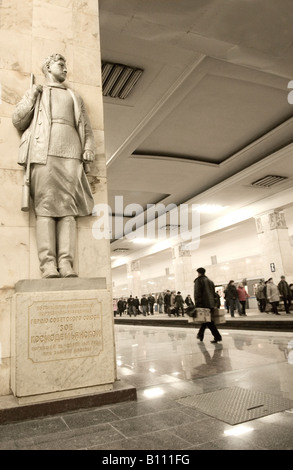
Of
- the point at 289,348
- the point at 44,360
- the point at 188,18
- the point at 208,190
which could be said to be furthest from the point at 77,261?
the point at 208,190

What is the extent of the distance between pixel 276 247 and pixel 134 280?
46.0 feet

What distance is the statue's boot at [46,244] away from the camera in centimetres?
308

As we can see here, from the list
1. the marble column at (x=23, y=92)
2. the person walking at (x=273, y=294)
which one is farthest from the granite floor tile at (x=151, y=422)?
the person walking at (x=273, y=294)

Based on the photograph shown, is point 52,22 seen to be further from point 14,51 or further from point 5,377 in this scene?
point 5,377

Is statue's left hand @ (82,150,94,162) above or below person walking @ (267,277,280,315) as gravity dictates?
above

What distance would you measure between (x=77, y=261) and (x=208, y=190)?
35.9 feet

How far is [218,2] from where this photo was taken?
16.1 ft

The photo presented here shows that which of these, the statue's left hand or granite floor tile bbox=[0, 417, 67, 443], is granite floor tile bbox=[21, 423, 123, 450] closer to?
granite floor tile bbox=[0, 417, 67, 443]

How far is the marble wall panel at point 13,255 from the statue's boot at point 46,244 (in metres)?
0.18

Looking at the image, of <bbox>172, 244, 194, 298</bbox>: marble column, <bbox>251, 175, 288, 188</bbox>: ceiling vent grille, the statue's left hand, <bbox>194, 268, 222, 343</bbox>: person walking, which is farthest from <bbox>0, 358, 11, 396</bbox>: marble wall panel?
<bbox>172, 244, 194, 298</bbox>: marble column

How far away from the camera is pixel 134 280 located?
1033 inches

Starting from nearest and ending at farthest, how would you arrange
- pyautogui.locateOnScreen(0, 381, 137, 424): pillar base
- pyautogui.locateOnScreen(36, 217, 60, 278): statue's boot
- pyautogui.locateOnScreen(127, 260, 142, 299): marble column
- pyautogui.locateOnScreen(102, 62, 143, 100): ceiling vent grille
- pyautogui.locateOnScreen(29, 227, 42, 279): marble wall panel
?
pyautogui.locateOnScreen(0, 381, 137, 424): pillar base → pyautogui.locateOnScreen(36, 217, 60, 278): statue's boot → pyautogui.locateOnScreen(29, 227, 42, 279): marble wall panel → pyautogui.locateOnScreen(102, 62, 143, 100): ceiling vent grille → pyautogui.locateOnScreen(127, 260, 142, 299): marble column

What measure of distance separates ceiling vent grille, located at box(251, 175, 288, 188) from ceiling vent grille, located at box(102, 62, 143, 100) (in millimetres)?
7119

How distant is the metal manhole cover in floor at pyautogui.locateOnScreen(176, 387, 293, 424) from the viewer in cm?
225
